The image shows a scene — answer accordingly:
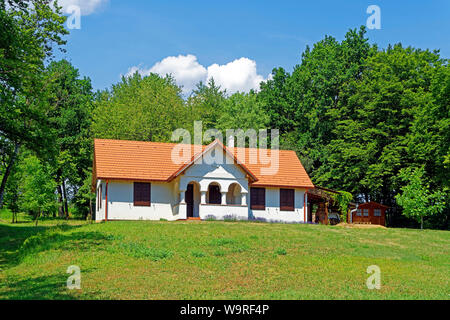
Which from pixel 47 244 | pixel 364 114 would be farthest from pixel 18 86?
pixel 364 114

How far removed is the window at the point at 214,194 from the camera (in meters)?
36.1

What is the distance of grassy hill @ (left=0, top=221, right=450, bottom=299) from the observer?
1356cm

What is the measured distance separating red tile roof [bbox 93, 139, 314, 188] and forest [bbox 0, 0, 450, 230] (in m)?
5.99

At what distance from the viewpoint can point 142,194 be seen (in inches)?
1347

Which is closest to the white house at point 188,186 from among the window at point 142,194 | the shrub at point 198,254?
the window at point 142,194

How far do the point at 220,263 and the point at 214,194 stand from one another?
17966mm

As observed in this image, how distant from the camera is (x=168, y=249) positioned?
20.4m

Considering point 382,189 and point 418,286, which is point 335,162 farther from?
point 418,286

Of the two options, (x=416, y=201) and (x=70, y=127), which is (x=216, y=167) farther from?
(x=70, y=127)

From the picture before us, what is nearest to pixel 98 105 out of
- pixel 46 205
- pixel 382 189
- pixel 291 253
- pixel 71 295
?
pixel 46 205

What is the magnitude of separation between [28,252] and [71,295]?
31.8ft

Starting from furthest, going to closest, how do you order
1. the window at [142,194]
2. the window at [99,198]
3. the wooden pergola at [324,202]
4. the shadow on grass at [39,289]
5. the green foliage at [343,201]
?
the wooden pergola at [324,202]
the green foliage at [343,201]
the window at [99,198]
the window at [142,194]
the shadow on grass at [39,289]

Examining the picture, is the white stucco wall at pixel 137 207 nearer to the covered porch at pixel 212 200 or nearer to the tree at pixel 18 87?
the covered porch at pixel 212 200

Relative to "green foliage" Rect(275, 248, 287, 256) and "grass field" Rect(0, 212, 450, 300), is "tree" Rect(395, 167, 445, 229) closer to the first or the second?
"grass field" Rect(0, 212, 450, 300)
